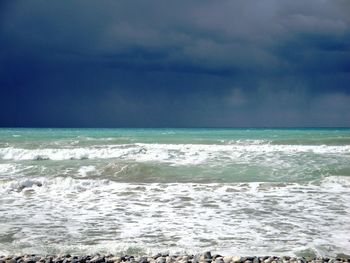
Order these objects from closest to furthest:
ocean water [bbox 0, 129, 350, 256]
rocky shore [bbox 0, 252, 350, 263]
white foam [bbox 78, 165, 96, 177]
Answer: rocky shore [bbox 0, 252, 350, 263] < ocean water [bbox 0, 129, 350, 256] < white foam [bbox 78, 165, 96, 177]

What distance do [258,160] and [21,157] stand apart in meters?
14.5

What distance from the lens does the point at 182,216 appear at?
7.97 m

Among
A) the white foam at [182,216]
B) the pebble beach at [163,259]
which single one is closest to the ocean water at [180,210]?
the white foam at [182,216]

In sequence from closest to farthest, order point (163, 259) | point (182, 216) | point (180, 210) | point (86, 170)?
Answer: point (163, 259)
point (182, 216)
point (180, 210)
point (86, 170)

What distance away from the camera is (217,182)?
12.3 m

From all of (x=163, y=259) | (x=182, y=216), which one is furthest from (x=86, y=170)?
(x=163, y=259)

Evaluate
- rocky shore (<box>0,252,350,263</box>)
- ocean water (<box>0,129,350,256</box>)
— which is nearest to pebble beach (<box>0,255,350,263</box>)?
rocky shore (<box>0,252,350,263</box>)

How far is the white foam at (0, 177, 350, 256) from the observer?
616cm

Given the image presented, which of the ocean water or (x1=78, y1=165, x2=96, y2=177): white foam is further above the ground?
(x1=78, y1=165, x2=96, y2=177): white foam

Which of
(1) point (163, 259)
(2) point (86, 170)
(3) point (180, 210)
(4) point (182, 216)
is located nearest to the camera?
(1) point (163, 259)

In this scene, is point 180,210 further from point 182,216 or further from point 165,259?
point 165,259

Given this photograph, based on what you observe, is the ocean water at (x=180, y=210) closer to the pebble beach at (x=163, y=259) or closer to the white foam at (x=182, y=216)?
the white foam at (x=182, y=216)

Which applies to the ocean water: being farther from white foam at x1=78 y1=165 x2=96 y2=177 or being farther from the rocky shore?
the rocky shore

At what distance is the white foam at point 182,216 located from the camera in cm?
616
